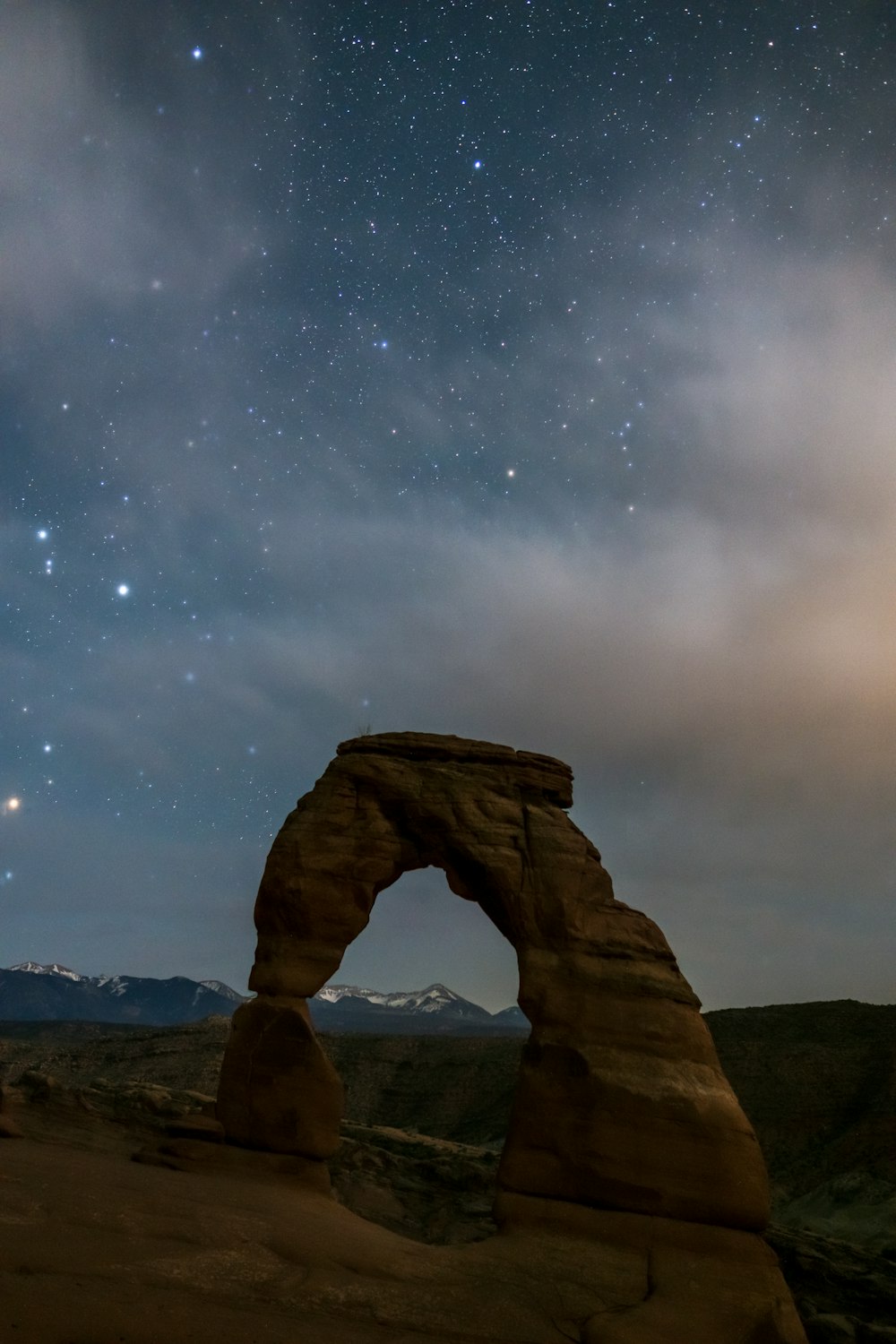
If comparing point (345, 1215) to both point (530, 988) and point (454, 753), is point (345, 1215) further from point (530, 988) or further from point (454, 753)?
point (454, 753)

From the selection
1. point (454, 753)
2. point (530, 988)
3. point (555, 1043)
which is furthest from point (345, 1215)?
point (454, 753)

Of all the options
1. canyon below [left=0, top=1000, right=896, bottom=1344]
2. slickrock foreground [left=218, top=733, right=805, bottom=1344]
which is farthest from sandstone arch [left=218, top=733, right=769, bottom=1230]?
canyon below [left=0, top=1000, right=896, bottom=1344]

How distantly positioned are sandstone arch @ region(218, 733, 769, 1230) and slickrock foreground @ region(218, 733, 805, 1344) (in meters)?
0.03

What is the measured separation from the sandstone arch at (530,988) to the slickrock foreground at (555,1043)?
3 centimetres

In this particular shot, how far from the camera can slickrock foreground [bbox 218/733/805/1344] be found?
12969 mm

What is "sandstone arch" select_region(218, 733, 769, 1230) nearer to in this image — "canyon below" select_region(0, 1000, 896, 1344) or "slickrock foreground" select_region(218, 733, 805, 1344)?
"slickrock foreground" select_region(218, 733, 805, 1344)

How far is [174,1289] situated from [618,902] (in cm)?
1050

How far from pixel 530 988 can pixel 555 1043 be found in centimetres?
108

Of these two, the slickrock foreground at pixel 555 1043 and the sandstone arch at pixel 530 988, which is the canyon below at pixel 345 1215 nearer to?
the slickrock foreground at pixel 555 1043

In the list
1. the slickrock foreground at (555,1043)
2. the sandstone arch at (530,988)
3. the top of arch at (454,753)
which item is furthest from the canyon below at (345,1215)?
the top of arch at (454,753)

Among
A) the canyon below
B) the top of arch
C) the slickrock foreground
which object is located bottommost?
the canyon below

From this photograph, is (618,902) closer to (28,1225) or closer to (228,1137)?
(228,1137)

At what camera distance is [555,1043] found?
15289 mm

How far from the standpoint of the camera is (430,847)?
18078mm
